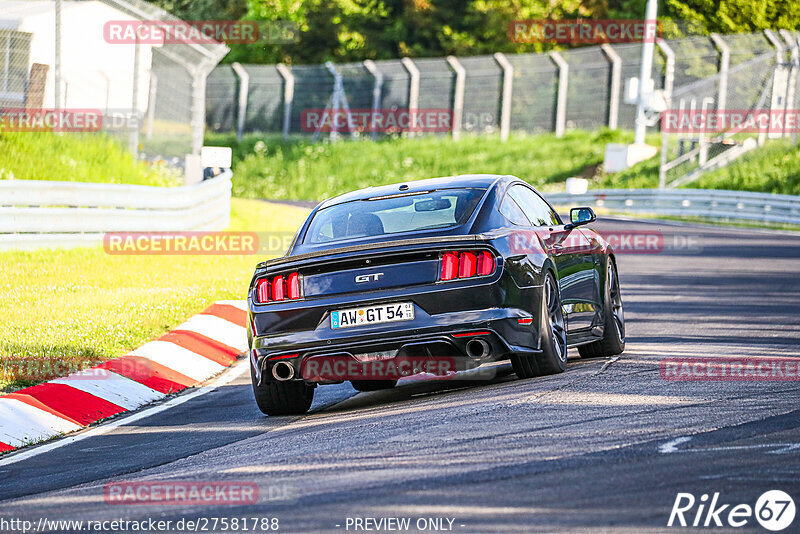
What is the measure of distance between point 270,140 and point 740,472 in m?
44.6

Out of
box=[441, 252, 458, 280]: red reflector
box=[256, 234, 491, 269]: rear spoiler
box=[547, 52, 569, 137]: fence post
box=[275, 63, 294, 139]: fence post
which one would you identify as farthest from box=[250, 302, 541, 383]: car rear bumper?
box=[275, 63, 294, 139]: fence post

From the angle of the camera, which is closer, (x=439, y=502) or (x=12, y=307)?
(x=439, y=502)

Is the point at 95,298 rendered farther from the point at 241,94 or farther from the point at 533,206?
the point at 241,94

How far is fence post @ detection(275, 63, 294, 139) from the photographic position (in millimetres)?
47438

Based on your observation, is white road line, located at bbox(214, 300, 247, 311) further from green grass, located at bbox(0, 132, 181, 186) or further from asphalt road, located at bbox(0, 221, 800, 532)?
green grass, located at bbox(0, 132, 181, 186)

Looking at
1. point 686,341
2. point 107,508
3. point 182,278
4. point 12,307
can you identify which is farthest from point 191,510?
point 182,278

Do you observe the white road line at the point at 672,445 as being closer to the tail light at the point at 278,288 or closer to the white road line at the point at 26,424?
the tail light at the point at 278,288

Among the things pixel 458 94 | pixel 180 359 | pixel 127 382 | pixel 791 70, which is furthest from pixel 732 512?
pixel 458 94

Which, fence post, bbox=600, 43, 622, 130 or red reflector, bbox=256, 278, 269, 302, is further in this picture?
fence post, bbox=600, 43, 622, 130

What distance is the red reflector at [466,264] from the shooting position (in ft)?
28.1

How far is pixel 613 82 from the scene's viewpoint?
43.2 metres

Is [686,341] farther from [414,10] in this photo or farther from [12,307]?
[414,10]

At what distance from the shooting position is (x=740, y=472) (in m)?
5.95

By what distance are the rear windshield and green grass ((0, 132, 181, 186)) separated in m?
9.30
